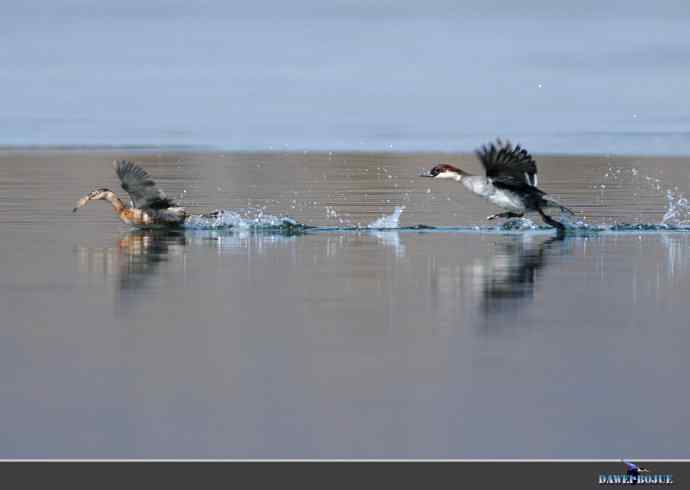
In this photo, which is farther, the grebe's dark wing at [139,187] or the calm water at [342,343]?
the grebe's dark wing at [139,187]

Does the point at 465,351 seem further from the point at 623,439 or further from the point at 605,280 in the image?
the point at 605,280

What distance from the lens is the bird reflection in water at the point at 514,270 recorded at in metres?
13.4

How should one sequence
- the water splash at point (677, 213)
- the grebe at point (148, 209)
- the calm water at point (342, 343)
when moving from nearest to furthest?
the calm water at point (342, 343) < the grebe at point (148, 209) < the water splash at point (677, 213)

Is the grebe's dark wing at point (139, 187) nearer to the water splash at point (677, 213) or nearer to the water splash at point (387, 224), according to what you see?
the water splash at point (387, 224)

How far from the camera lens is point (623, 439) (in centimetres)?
834

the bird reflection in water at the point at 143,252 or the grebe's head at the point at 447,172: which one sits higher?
the grebe's head at the point at 447,172

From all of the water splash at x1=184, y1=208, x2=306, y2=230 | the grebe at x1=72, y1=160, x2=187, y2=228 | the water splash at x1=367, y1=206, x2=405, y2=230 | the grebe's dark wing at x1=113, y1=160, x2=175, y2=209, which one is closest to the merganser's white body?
the water splash at x1=367, y1=206, x2=405, y2=230

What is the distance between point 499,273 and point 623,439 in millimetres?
7451

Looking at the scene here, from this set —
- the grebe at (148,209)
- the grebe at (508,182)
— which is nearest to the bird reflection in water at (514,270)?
the grebe at (508,182)

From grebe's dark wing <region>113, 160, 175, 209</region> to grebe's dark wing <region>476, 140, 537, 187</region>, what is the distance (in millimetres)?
4348

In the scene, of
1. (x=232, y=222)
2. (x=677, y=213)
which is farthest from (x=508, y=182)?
(x=677, y=213)

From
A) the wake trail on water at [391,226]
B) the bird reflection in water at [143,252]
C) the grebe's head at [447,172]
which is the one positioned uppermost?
the grebe's head at [447,172]

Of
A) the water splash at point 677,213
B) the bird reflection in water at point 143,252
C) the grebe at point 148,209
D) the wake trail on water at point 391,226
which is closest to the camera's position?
the bird reflection in water at point 143,252

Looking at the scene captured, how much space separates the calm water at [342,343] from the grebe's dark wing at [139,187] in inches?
22.1
